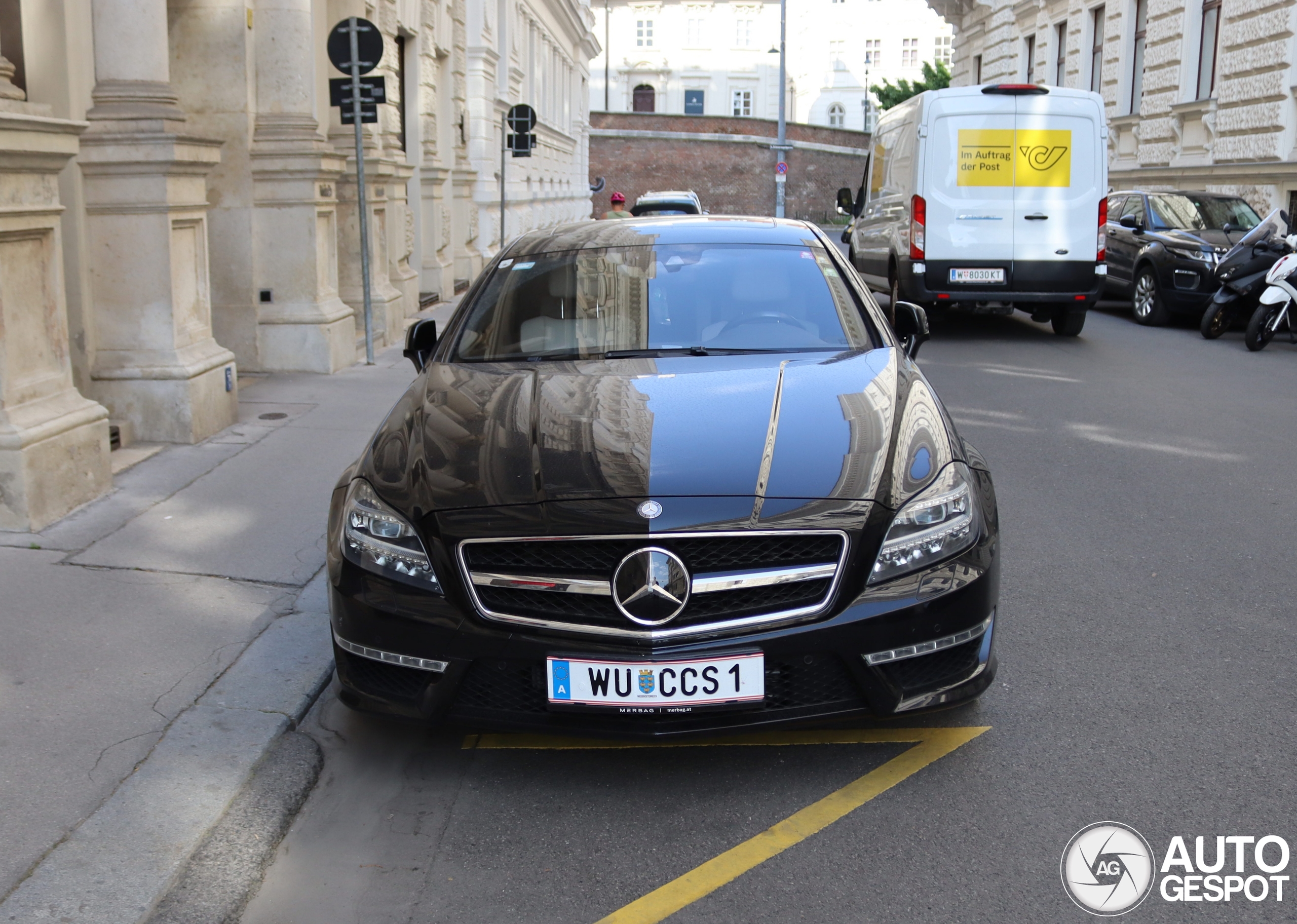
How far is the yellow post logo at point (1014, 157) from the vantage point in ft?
46.1

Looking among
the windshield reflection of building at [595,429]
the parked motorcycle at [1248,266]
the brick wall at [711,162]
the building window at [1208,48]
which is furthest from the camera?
the brick wall at [711,162]

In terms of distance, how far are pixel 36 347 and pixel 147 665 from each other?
2.55 metres

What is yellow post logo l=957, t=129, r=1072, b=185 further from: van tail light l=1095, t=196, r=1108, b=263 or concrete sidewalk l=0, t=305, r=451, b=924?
concrete sidewalk l=0, t=305, r=451, b=924

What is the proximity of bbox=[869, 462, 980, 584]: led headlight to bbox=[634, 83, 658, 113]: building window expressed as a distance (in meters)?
90.9

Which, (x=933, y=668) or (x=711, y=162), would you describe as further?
(x=711, y=162)

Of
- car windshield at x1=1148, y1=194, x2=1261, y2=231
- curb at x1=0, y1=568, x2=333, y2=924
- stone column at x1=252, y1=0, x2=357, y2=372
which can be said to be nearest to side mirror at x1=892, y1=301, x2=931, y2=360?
curb at x1=0, y1=568, x2=333, y2=924

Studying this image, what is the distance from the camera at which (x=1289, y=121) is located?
2078 centimetres

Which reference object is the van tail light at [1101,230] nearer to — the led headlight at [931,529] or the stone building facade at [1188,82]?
the stone building facade at [1188,82]

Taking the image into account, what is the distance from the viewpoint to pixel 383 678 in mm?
3701

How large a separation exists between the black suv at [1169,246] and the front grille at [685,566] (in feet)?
44.3

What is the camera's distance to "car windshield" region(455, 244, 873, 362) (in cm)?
494

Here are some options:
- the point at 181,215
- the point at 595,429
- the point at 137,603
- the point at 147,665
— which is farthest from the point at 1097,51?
the point at 147,665

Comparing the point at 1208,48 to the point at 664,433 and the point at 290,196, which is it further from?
the point at 664,433

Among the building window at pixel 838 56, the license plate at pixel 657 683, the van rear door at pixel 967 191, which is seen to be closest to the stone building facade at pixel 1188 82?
the van rear door at pixel 967 191
